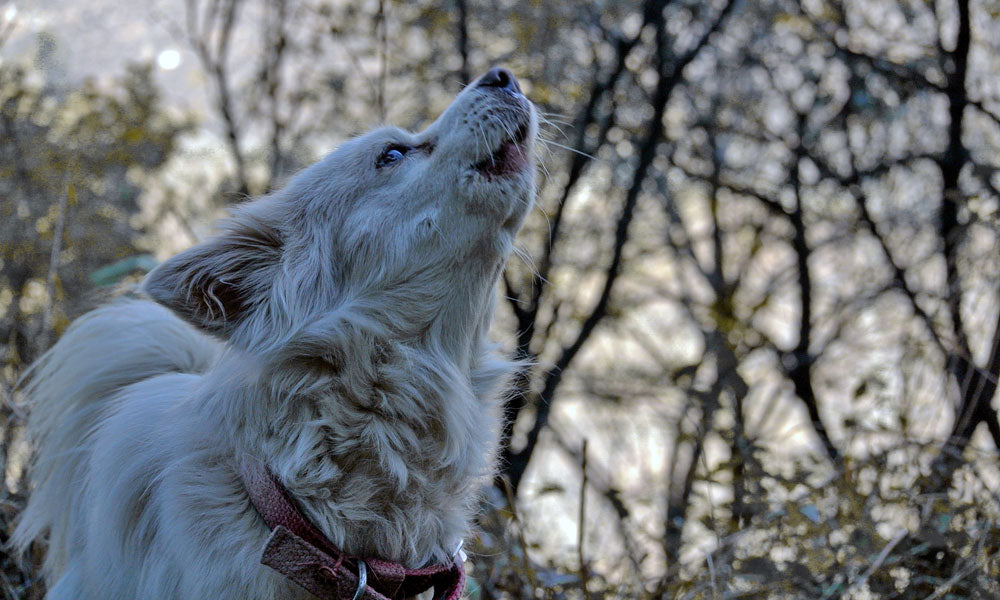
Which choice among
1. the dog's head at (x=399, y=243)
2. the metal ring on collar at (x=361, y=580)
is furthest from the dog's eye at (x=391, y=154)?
the metal ring on collar at (x=361, y=580)

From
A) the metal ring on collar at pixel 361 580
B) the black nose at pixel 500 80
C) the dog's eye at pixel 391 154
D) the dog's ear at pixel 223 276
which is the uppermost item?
the black nose at pixel 500 80

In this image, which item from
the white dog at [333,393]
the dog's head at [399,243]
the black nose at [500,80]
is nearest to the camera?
the white dog at [333,393]

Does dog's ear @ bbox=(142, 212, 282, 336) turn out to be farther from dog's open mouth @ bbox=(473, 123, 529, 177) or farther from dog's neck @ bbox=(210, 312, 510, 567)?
dog's open mouth @ bbox=(473, 123, 529, 177)

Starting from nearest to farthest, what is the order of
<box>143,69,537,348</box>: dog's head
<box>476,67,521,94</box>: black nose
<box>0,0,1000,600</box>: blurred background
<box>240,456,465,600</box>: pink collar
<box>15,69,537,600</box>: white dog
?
<box>240,456,465,600</box>: pink collar
<box>15,69,537,600</box>: white dog
<box>143,69,537,348</box>: dog's head
<box>476,67,521,94</box>: black nose
<box>0,0,1000,600</box>: blurred background

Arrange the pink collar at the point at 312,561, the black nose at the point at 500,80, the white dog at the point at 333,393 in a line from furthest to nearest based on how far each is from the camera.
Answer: the black nose at the point at 500,80, the white dog at the point at 333,393, the pink collar at the point at 312,561

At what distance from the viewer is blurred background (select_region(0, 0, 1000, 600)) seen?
366 centimetres

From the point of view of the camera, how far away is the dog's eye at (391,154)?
2.58m

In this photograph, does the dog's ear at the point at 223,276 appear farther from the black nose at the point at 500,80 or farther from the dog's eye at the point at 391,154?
the black nose at the point at 500,80

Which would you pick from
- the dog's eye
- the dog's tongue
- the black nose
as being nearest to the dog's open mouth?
the dog's tongue

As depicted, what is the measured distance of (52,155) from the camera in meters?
6.27

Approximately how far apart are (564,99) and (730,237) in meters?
2.53

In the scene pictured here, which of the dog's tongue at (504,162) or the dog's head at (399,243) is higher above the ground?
the dog's tongue at (504,162)

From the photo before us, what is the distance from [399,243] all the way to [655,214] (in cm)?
512

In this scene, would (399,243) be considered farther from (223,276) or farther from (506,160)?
(223,276)
